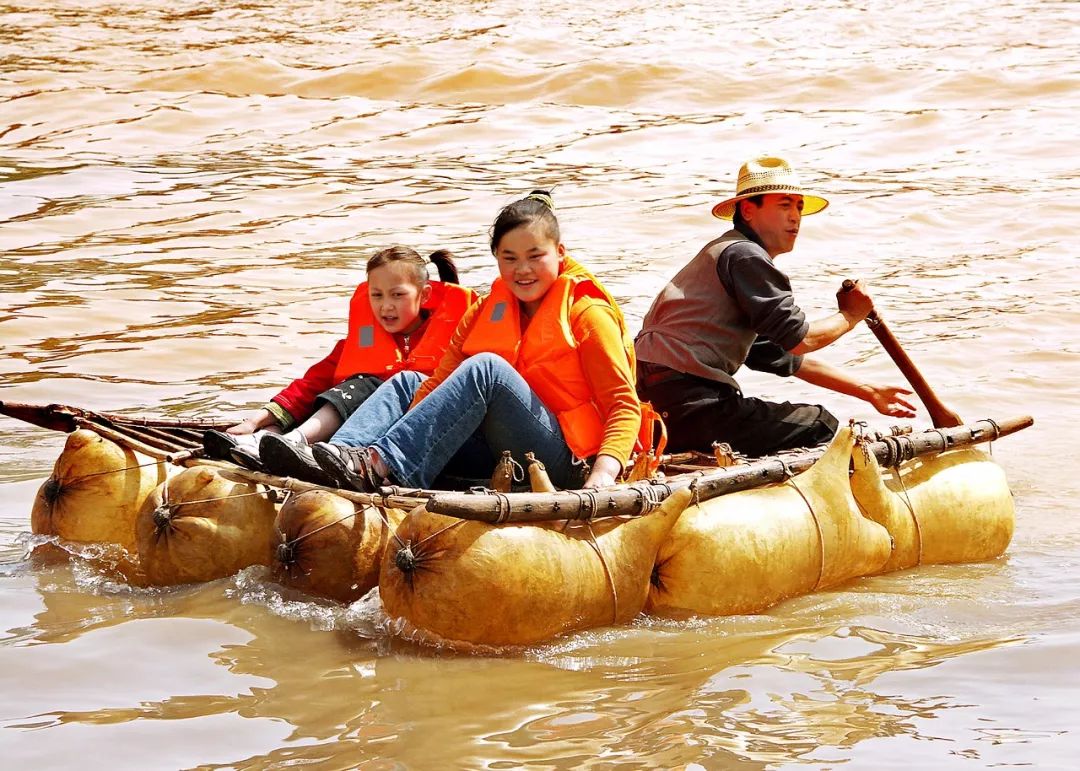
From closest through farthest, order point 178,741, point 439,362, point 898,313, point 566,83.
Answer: point 178,741 → point 439,362 → point 898,313 → point 566,83

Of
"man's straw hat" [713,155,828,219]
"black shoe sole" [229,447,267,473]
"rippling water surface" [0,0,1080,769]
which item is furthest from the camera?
"man's straw hat" [713,155,828,219]

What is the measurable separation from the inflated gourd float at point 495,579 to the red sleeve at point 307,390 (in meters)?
1.64

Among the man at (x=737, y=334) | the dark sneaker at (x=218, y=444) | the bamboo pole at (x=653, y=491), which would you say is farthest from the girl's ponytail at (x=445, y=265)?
the bamboo pole at (x=653, y=491)

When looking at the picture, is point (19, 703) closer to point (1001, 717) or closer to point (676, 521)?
point (676, 521)

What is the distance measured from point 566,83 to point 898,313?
8451mm

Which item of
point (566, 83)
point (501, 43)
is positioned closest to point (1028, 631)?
point (566, 83)

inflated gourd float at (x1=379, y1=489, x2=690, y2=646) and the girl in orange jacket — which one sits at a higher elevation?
the girl in orange jacket

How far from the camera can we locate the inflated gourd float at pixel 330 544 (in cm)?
484

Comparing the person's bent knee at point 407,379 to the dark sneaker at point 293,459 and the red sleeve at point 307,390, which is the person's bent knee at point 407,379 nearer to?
the red sleeve at point 307,390

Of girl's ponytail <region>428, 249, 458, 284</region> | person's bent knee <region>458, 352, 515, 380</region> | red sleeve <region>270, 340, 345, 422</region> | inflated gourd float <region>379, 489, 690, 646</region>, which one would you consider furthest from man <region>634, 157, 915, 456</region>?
inflated gourd float <region>379, 489, 690, 646</region>

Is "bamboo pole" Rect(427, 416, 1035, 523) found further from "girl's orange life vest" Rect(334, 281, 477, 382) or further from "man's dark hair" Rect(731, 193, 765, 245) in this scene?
"girl's orange life vest" Rect(334, 281, 477, 382)

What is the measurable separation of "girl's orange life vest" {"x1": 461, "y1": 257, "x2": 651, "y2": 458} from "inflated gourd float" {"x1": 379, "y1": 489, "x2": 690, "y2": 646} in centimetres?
68

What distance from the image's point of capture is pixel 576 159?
16547 millimetres

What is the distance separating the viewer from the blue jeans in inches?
201
